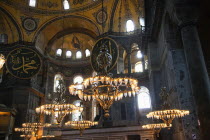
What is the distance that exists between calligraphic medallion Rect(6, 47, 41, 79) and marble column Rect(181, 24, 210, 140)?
389 inches

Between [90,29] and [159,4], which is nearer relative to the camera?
[159,4]

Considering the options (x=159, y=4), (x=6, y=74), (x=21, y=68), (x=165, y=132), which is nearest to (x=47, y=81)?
(x=6, y=74)

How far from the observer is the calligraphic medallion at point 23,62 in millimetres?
12656

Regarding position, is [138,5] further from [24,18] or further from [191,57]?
[191,57]

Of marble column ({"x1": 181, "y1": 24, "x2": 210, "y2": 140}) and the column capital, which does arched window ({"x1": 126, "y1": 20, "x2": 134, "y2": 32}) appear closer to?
the column capital

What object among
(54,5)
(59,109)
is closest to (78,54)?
(54,5)

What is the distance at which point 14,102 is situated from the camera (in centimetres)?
1505

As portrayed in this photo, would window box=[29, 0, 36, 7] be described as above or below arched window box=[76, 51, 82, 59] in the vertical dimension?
above

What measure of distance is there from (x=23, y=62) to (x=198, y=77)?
10685mm

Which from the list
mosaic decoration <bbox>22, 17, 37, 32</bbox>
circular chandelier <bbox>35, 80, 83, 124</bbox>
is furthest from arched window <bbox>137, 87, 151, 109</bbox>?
mosaic decoration <bbox>22, 17, 37, 32</bbox>

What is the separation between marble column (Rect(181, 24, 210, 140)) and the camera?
186 inches

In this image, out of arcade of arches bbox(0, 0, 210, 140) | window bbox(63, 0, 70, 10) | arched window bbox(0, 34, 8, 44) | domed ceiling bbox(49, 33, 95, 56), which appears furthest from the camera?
domed ceiling bbox(49, 33, 95, 56)

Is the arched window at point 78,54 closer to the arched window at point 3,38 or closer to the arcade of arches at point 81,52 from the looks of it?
the arcade of arches at point 81,52

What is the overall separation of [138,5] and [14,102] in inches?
479
